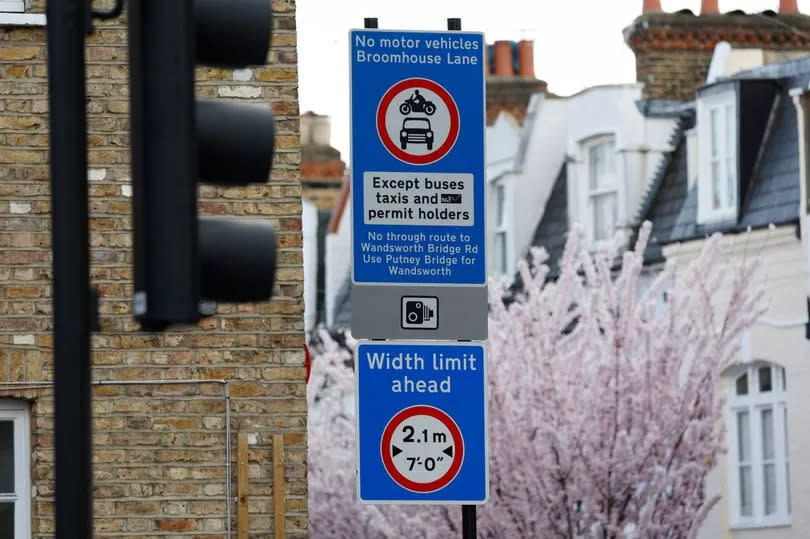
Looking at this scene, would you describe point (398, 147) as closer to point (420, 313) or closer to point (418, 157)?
point (418, 157)

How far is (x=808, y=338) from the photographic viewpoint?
26922mm

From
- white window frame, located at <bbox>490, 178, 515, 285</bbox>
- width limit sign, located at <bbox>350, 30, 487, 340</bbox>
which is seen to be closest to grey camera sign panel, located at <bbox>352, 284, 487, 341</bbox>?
width limit sign, located at <bbox>350, 30, 487, 340</bbox>

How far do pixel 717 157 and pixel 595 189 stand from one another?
142 inches

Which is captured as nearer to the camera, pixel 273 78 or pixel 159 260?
pixel 159 260

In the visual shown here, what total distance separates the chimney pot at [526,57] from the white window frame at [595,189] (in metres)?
7.08

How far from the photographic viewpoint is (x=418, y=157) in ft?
28.6

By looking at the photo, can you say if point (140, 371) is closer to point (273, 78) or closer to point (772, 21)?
point (273, 78)

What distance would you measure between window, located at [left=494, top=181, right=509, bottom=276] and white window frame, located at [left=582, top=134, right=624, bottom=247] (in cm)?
220

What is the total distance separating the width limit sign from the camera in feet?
28.2

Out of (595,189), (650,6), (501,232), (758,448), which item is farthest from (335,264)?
(758,448)

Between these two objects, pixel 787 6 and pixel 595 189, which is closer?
pixel 595 189

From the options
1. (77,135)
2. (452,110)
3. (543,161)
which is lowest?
(77,135)

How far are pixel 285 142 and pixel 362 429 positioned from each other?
2785 millimetres

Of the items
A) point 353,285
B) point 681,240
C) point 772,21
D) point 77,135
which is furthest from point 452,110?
point 772,21
